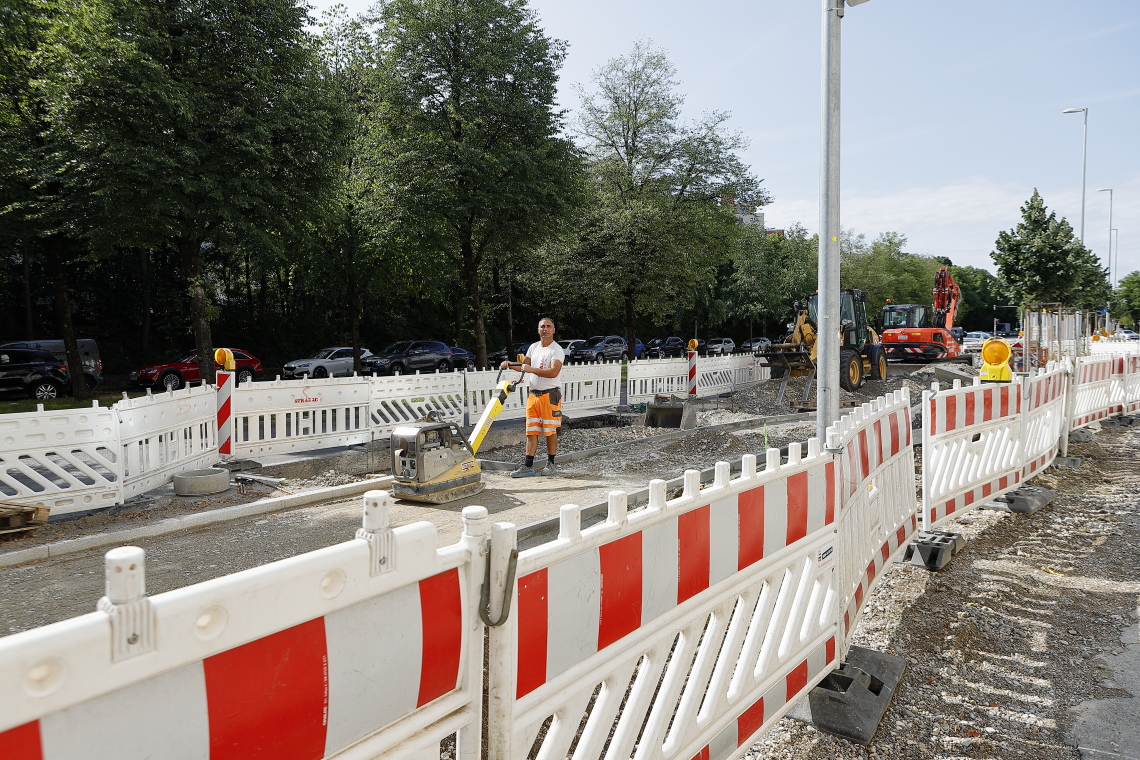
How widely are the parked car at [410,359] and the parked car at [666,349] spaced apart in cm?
1612

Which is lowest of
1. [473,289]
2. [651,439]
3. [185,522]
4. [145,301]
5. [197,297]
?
[185,522]

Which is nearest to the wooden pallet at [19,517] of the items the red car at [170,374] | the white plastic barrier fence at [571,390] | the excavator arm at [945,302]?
the white plastic barrier fence at [571,390]

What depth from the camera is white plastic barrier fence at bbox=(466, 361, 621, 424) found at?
13.3 m

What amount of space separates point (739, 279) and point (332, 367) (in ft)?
108

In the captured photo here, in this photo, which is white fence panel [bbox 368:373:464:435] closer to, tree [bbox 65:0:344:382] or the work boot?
the work boot

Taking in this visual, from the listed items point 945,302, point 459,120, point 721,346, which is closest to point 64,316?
point 459,120

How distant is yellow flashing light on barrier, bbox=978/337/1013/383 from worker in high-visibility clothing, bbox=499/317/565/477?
4.69m

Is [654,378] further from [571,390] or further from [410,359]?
[410,359]

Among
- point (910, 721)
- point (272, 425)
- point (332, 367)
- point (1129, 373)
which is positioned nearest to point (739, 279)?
point (332, 367)

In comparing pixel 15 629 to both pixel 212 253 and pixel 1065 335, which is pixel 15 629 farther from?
pixel 212 253

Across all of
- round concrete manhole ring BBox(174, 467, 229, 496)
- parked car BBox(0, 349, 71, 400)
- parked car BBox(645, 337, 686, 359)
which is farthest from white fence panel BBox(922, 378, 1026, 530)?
parked car BBox(645, 337, 686, 359)

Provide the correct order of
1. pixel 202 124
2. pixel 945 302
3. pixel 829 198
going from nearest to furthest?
pixel 829 198 < pixel 202 124 < pixel 945 302

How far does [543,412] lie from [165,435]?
4.56 metres

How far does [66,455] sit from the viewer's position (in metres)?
7.07
